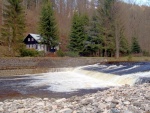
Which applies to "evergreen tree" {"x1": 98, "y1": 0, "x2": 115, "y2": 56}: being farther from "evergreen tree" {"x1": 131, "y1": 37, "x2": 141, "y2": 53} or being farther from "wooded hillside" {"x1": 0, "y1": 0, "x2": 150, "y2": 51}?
"evergreen tree" {"x1": 131, "y1": 37, "x2": 141, "y2": 53}

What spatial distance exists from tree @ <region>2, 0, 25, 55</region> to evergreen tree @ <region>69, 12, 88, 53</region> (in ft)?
30.3

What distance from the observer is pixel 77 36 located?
1490 inches

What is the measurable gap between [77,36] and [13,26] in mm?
10916

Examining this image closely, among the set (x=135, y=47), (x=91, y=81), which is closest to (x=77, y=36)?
(x=135, y=47)

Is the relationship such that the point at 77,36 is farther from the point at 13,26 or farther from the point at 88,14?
the point at 88,14

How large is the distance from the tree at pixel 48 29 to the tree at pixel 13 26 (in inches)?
219

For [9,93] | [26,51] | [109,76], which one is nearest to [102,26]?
[26,51]

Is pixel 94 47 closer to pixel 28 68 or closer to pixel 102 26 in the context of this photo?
pixel 102 26

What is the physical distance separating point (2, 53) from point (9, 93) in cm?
1549

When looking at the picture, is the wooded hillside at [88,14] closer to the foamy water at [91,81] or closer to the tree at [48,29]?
the tree at [48,29]

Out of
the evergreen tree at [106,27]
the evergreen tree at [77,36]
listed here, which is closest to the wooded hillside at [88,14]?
the evergreen tree at [106,27]

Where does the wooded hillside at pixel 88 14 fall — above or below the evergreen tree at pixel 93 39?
above

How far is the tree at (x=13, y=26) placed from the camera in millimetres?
30114

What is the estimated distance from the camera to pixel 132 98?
8.20m
